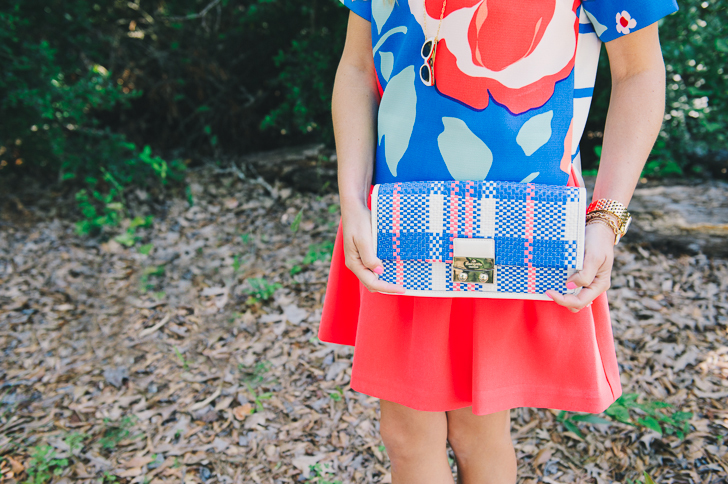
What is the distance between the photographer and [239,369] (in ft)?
8.48

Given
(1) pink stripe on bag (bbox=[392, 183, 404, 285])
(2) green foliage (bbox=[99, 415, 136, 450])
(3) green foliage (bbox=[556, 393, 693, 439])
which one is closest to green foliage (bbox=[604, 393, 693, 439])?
(3) green foliage (bbox=[556, 393, 693, 439])

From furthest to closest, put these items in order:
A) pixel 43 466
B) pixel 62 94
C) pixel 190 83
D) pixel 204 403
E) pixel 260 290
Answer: pixel 190 83 < pixel 62 94 < pixel 260 290 < pixel 204 403 < pixel 43 466

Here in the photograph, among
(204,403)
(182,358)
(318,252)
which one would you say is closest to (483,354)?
(204,403)

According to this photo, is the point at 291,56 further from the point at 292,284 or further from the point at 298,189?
the point at 292,284

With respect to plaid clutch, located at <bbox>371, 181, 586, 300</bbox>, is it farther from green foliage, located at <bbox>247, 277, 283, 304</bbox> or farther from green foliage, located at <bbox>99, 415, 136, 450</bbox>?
green foliage, located at <bbox>247, 277, 283, 304</bbox>

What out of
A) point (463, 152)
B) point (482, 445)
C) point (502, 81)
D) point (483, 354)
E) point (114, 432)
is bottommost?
point (114, 432)

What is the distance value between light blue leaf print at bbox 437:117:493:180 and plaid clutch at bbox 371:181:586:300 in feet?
0.17

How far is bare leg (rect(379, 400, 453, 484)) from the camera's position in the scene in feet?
3.92

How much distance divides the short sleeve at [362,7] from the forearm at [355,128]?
0.42ft

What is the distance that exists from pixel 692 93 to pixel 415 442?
11.4 ft

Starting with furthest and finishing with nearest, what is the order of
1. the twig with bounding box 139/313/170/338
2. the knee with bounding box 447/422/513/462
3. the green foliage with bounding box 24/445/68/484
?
the twig with bounding box 139/313/170/338, the green foliage with bounding box 24/445/68/484, the knee with bounding box 447/422/513/462

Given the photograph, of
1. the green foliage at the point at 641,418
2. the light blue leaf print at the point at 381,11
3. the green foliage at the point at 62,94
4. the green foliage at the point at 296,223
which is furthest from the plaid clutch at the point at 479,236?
the green foliage at the point at 62,94

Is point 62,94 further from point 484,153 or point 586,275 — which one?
point 586,275

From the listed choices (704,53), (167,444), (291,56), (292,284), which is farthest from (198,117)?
(704,53)
